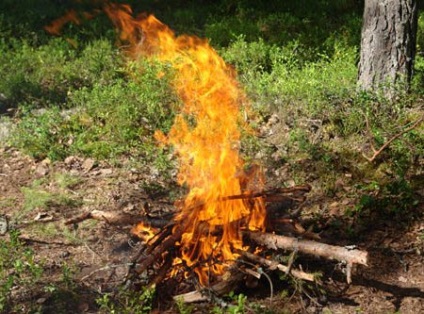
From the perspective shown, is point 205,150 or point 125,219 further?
point 205,150

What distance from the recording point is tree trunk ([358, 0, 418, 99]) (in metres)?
7.27

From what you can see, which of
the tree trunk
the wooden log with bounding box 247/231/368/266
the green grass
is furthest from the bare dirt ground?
the tree trunk

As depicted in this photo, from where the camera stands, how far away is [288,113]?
25.1 ft

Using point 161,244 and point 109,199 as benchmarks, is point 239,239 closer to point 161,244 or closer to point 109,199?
point 161,244

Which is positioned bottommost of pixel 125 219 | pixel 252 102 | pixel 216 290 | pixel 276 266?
pixel 216 290

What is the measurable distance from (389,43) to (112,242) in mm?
4266

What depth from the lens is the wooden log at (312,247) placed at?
4180 millimetres

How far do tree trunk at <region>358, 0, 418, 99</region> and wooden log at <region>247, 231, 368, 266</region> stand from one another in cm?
340

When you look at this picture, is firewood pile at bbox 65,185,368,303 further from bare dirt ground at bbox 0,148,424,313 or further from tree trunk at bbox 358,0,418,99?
tree trunk at bbox 358,0,418,99

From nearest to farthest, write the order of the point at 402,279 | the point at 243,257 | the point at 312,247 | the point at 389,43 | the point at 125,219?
the point at 312,247 → the point at 243,257 → the point at 402,279 → the point at 125,219 → the point at 389,43

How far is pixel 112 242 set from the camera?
5602 millimetres

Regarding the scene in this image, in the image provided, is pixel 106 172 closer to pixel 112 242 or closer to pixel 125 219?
pixel 112 242

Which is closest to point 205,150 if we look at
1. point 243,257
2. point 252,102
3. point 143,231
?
point 143,231

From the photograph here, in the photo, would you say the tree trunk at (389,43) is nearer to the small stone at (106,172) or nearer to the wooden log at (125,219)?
the small stone at (106,172)
